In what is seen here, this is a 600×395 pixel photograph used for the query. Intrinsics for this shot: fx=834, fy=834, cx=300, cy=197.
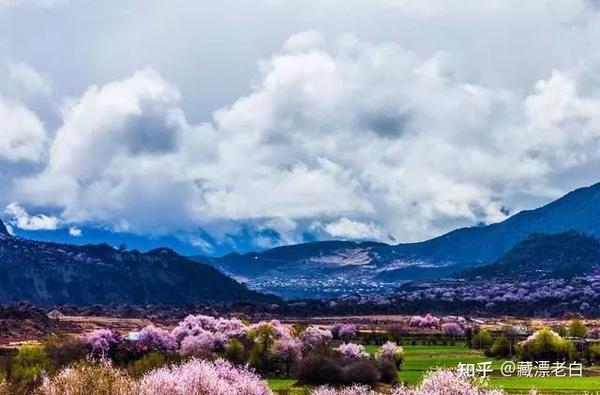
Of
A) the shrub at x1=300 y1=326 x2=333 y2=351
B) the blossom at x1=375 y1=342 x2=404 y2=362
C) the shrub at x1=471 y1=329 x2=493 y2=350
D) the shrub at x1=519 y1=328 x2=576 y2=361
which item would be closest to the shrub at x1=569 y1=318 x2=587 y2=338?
the shrub at x1=471 y1=329 x2=493 y2=350

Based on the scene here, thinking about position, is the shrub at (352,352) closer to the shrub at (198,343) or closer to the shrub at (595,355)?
the shrub at (198,343)

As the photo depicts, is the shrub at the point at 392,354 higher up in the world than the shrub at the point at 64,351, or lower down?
lower down

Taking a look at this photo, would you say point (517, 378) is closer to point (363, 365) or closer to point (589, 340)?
point (363, 365)

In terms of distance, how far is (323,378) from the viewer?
98562mm

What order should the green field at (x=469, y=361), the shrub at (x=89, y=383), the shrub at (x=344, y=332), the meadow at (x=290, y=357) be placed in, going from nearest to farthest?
the shrub at (x=89, y=383), the meadow at (x=290, y=357), the green field at (x=469, y=361), the shrub at (x=344, y=332)

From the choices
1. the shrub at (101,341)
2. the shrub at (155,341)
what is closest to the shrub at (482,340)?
the shrub at (155,341)

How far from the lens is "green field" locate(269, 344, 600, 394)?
308ft

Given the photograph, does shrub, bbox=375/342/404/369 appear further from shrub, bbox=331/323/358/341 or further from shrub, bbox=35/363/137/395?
shrub, bbox=35/363/137/395

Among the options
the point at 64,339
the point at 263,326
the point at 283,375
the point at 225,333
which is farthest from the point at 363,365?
the point at 64,339

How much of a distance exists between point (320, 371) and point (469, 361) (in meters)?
36.0

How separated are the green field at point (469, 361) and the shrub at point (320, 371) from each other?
2111mm

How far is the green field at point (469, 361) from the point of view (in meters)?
93.8

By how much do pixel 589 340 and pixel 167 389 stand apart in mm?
110960

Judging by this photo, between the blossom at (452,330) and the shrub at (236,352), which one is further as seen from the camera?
the blossom at (452,330)
